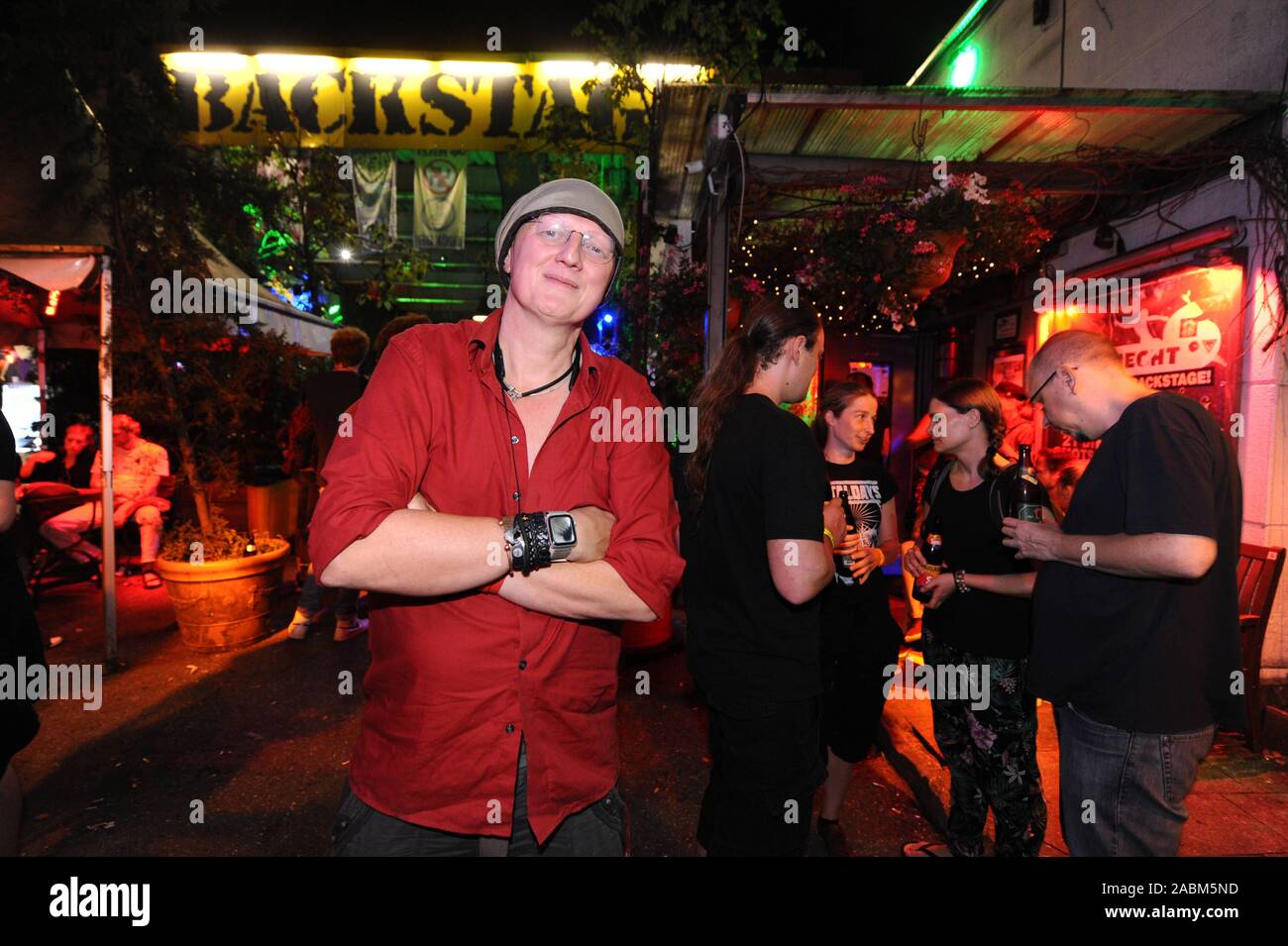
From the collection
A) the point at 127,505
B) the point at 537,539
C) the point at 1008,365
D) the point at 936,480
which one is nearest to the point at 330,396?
the point at 127,505

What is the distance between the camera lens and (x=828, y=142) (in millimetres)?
5652

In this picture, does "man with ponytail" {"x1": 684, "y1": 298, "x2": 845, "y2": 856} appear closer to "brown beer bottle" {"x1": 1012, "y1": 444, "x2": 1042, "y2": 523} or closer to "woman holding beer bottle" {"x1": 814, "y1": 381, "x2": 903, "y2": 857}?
"woman holding beer bottle" {"x1": 814, "y1": 381, "x2": 903, "y2": 857}

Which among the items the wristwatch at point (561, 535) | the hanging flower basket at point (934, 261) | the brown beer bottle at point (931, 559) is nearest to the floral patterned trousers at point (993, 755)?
the brown beer bottle at point (931, 559)

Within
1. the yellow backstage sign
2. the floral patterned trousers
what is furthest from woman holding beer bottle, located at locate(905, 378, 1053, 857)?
the yellow backstage sign

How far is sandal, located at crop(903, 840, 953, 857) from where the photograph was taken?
3443 mm

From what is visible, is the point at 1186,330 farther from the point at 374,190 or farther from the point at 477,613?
the point at 374,190

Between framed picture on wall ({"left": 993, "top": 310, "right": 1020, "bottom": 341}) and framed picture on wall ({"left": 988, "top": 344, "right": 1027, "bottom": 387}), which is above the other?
framed picture on wall ({"left": 993, "top": 310, "right": 1020, "bottom": 341})

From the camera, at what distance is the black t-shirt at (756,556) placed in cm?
246

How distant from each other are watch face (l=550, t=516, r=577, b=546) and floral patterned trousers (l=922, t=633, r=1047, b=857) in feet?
7.77

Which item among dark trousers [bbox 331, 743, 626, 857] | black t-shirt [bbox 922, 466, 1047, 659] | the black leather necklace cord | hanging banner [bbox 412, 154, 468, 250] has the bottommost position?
dark trousers [bbox 331, 743, 626, 857]

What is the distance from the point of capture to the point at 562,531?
64.8 inches

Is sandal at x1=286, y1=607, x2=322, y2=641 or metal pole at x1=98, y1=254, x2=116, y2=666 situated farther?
sandal at x1=286, y1=607, x2=322, y2=641

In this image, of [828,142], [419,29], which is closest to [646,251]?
[828,142]

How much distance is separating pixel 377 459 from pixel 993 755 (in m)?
2.94
